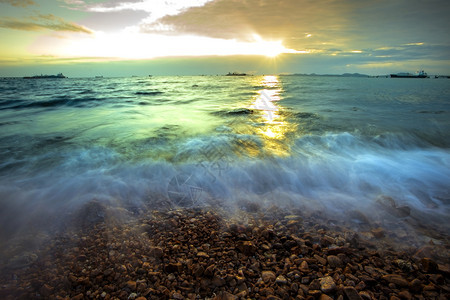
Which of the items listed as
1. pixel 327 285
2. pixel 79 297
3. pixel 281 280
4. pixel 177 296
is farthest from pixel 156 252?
pixel 327 285

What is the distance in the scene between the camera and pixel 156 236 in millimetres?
3238

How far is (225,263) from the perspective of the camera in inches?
108

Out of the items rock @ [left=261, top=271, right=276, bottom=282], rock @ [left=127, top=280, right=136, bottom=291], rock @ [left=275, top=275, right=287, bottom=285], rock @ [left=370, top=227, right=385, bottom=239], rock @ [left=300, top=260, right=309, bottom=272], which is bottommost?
rock @ [left=127, top=280, right=136, bottom=291]

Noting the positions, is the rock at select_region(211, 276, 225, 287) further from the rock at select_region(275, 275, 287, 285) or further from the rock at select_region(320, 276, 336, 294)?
the rock at select_region(320, 276, 336, 294)

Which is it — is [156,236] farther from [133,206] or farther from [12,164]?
[12,164]

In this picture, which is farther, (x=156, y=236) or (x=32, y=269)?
(x=156, y=236)

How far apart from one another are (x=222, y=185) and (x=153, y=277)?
2.52m

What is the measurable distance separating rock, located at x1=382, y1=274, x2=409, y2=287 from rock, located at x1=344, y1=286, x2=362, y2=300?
1.74 ft

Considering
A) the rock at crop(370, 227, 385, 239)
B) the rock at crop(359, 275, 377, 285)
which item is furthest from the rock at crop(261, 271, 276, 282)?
the rock at crop(370, 227, 385, 239)

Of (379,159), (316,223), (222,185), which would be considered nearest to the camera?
(316,223)

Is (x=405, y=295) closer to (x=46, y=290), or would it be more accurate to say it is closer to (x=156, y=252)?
(x=156, y=252)

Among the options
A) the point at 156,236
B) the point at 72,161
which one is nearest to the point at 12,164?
the point at 72,161

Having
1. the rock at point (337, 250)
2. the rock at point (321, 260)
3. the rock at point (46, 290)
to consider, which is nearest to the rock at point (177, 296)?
the rock at point (46, 290)

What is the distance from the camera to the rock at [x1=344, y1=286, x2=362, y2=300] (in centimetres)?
223
